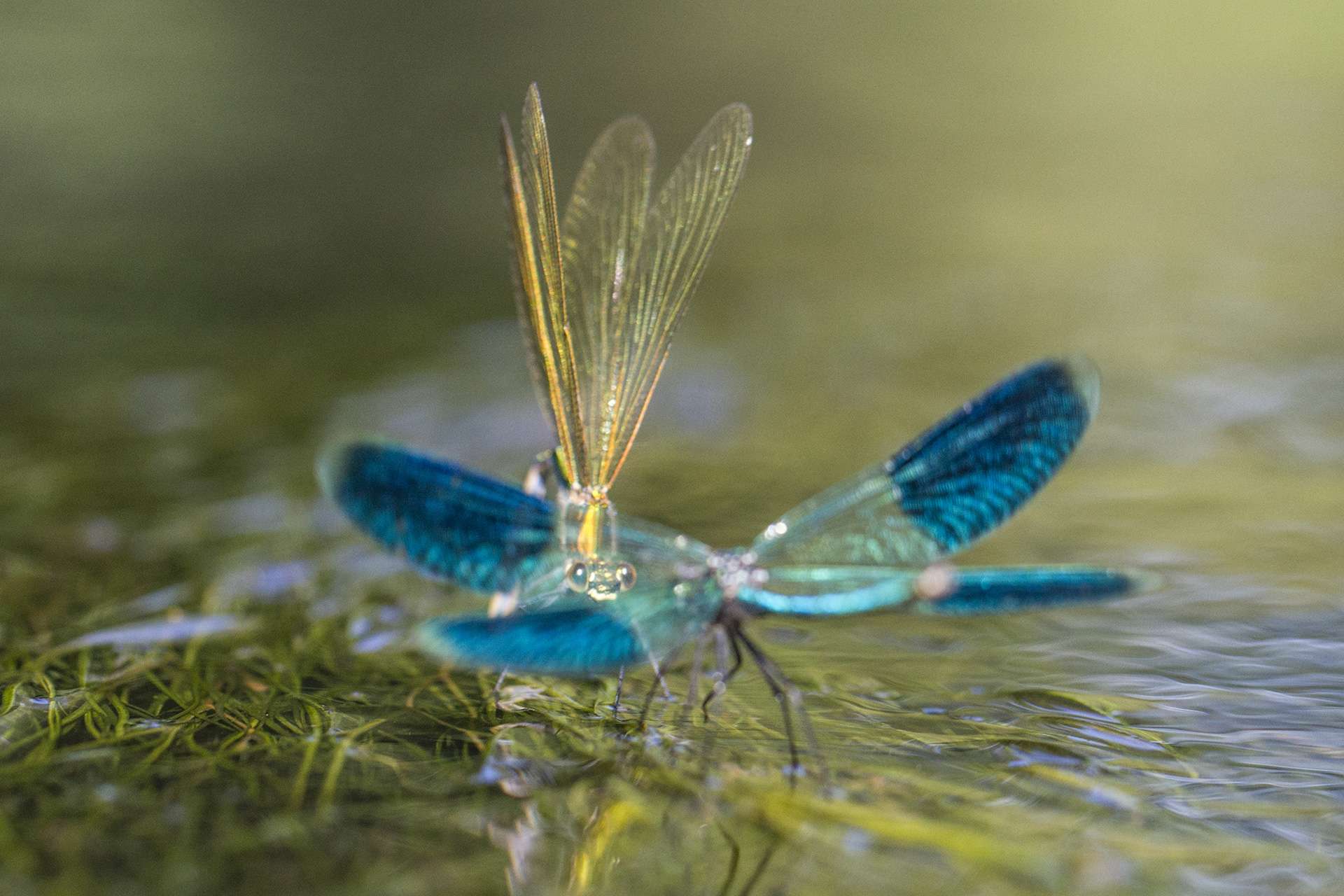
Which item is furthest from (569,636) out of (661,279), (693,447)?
(693,447)

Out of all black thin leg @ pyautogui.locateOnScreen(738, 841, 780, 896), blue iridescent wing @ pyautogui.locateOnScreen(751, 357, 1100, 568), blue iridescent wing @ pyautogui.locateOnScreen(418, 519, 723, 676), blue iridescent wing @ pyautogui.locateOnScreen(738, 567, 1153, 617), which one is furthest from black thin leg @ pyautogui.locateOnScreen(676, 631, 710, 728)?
black thin leg @ pyautogui.locateOnScreen(738, 841, 780, 896)

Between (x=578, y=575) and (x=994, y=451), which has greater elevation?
(x=994, y=451)

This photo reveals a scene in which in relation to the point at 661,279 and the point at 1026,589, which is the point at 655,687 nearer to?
the point at 1026,589

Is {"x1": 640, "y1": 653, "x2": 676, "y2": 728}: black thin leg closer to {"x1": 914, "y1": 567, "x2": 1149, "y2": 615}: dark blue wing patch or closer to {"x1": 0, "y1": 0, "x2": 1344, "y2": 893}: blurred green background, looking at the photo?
{"x1": 0, "y1": 0, "x2": 1344, "y2": 893}: blurred green background

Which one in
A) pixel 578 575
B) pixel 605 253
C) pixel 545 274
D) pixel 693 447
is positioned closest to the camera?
pixel 578 575

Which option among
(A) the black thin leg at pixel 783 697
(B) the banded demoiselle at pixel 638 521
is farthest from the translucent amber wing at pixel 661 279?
(A) the black thin leg at pixel 783 697

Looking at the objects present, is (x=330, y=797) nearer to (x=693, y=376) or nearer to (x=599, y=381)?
(x=599, y=381)

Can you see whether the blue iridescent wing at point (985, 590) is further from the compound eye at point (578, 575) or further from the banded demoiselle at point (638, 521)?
the compound eye at point (578, 575)
